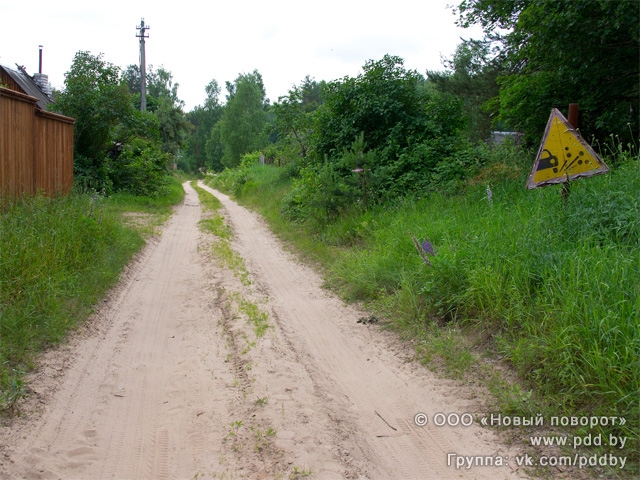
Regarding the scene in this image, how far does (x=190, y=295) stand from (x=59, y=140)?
22.1 feet

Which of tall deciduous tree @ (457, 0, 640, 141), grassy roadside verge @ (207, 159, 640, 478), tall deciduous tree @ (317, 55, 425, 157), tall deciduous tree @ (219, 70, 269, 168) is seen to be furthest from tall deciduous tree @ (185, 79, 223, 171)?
grassy roadside verge @ (207, 159, 640, 478)

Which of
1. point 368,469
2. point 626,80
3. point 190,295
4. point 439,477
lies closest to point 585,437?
point 439,477

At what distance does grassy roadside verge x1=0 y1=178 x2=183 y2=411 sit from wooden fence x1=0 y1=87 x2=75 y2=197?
747 mm

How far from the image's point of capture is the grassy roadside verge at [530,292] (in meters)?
3.78

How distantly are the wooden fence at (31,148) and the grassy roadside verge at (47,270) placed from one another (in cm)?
75

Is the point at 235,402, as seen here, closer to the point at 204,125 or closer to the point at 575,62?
the point at 575,62

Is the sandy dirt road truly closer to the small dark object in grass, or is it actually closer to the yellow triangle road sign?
the small dark object in grass

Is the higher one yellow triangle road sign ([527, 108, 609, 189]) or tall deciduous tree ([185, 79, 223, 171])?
tall deciduous tree ([185, 79, 223, 171])

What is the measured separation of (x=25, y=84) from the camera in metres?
24.8

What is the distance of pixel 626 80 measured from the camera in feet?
32.7

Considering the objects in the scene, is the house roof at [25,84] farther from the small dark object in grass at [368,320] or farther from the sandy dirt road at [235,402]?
the small dark object in grass at [368,320]

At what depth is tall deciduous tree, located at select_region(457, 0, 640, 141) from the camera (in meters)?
8.81

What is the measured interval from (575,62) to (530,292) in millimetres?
6607

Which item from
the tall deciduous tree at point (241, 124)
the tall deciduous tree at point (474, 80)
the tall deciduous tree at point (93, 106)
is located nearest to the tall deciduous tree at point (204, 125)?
the tall deciduous tree at point (241, 124)
